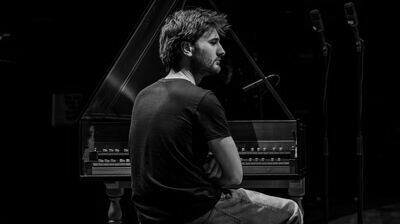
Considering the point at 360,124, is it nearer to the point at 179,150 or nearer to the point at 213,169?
the point at 213,169

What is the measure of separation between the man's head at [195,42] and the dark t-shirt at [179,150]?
153 millimetres

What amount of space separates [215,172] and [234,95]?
2.41 m

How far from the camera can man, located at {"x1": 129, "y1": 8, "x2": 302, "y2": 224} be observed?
2193 millimetres

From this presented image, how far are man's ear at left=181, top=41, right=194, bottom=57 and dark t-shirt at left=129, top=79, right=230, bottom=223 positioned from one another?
0.51 feet

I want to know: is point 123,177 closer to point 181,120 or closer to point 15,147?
point 181,120

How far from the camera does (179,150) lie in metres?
2.20

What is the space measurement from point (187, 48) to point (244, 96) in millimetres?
2426

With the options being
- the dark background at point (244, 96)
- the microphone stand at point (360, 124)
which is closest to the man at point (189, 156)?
the microphone stand at point (360, 124)

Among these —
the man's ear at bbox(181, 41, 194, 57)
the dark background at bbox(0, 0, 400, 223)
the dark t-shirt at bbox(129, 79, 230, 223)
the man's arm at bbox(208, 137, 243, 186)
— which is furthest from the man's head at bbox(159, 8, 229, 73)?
the dark background at bbox(0, 0, 400, 223)

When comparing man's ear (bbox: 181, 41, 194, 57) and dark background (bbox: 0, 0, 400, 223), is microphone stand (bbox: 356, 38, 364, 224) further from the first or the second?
man's ear (bbox: 181, 41, 194, 57)

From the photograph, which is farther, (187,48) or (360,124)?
(360,124)

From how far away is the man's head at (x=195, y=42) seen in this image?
2.37 metres

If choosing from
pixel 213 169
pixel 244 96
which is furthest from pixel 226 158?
pixel 244 96

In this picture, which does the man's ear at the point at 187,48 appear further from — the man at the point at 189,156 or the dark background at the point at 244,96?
the dark background at the point at 244,96
